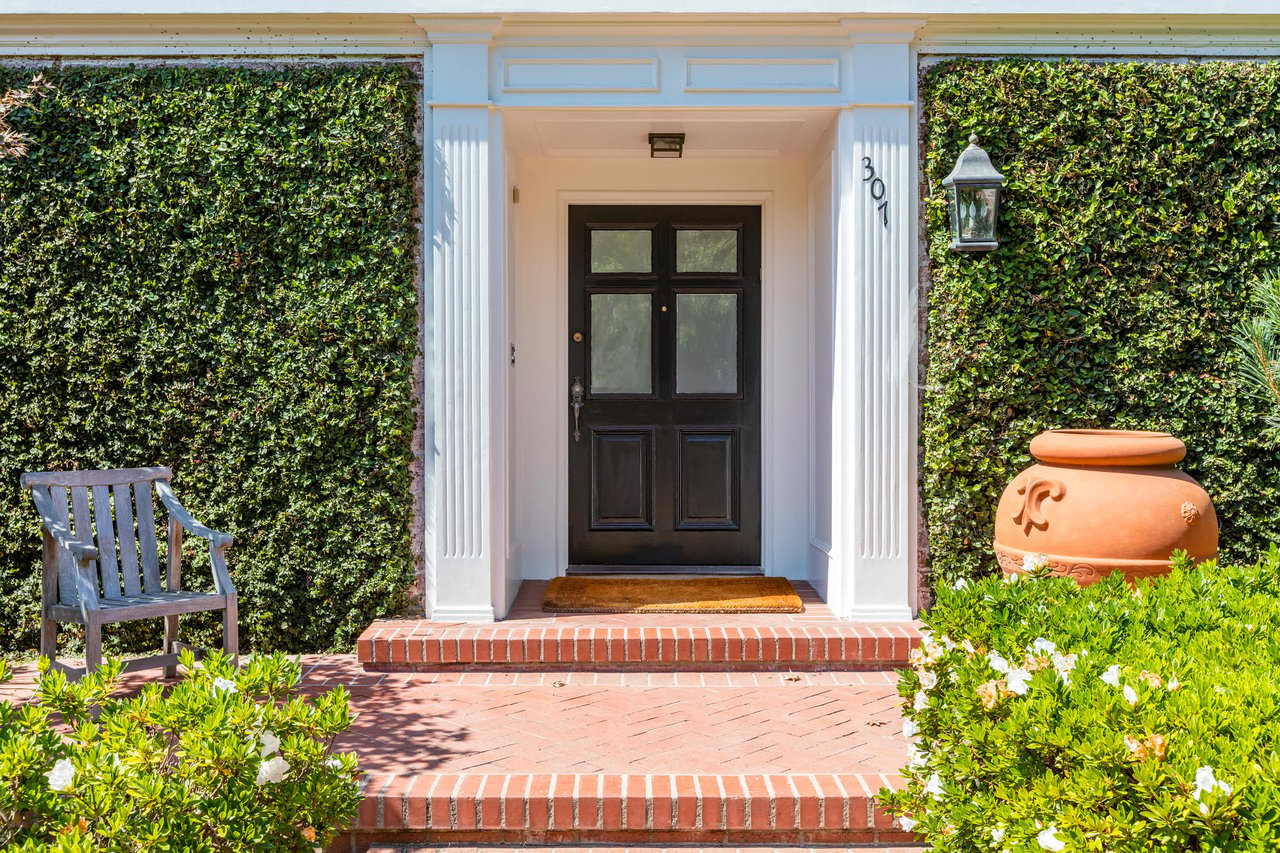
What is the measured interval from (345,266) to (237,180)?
634mm

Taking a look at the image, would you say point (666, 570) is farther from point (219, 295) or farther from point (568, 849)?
point (219, 295)

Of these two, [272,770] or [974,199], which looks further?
[974,199]

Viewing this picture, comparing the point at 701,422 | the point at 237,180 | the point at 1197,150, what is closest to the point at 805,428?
the point at 701,422

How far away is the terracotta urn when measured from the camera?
3.86 metres

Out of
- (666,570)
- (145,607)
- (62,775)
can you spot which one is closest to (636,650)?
(666,570)

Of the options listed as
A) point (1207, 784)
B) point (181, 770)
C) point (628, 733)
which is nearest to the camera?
Result: point (1207, 784)

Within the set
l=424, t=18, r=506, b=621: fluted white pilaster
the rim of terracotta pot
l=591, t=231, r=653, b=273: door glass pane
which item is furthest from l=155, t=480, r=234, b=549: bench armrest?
the rim of terracotta pot

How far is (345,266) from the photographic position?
4531 mm

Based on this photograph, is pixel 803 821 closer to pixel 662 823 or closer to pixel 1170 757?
pixel 662 823

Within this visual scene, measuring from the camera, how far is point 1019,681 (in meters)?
1.97

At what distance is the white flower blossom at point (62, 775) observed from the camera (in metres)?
1.75

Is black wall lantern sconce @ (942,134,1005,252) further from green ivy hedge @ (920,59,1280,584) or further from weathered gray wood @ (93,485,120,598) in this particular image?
weathered gray wood @ (93,485,120,598)

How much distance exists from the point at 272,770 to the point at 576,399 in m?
3.83

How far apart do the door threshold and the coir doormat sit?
6.9 inches
